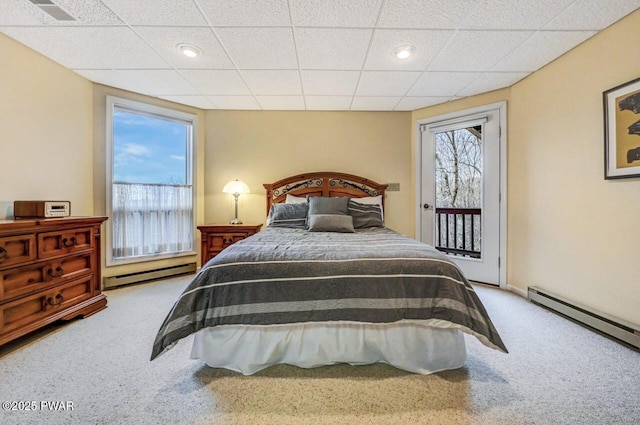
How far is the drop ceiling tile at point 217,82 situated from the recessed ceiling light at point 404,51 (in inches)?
66.9

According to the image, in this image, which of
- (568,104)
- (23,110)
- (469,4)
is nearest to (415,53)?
(469,4)

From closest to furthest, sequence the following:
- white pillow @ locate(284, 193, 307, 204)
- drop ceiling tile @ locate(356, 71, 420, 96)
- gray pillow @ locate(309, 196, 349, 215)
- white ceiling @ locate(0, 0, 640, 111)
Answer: white ceiling @ locate(0, 0, 640, 111) → drop ceiling tile @ locate(356, 71, 420, 96) → gray pillow @ locate(309, 196, 349, 215) → white pillow @ locate(284, 193, 307, 204)

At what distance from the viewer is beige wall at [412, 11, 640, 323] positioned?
199cm

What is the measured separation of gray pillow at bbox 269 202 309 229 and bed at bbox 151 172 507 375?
4.74ft

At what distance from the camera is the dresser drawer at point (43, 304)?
1.79 m

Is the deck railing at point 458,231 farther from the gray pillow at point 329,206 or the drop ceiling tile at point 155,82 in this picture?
the drop ceiling tile at point 155,82

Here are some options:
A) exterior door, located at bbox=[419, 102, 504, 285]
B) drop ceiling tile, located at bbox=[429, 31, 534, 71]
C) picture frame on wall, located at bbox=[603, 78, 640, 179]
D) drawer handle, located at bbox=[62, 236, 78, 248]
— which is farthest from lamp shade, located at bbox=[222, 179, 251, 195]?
picture frame on wall, located at bbox=[603, 78, 640, 179]

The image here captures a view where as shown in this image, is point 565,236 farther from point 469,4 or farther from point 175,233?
point 175,233

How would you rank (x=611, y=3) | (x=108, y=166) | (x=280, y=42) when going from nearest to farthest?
1. (x=611, y=3)
2. (x=280, y=42)
3. (x=108, y=166)

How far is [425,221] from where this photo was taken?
12.2 feet

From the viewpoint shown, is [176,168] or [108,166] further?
[176,168]

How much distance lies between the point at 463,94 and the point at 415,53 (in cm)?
133

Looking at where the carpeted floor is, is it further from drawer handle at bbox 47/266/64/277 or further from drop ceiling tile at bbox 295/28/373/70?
drop ceiling tile at bbox 295/28/373/70

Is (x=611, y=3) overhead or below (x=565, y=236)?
overhead
